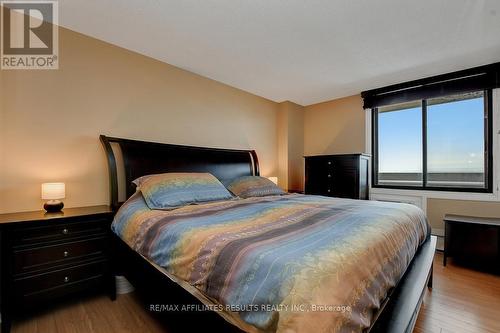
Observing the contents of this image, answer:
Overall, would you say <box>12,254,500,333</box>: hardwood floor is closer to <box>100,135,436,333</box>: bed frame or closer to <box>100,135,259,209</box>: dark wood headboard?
<box>100,135,436,333</box>: bed frame

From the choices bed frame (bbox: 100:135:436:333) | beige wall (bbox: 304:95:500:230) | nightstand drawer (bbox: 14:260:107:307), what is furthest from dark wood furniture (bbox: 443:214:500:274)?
nightstand drawer (bbox: 14:260:107:307)

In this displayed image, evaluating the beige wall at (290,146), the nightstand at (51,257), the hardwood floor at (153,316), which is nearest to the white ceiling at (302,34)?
the beige wall at (290,146)

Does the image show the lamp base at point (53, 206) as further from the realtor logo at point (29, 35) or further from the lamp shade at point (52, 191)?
the realtor logo at point (29, 35)

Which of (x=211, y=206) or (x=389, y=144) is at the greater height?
(x=389, y=144)

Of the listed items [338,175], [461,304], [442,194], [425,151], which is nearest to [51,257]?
[461,304]

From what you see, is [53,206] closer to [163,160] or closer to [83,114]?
[83,114]

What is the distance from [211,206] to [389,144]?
3.21m

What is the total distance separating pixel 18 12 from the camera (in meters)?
1.96

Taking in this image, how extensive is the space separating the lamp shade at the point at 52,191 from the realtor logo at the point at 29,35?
40.6 inches

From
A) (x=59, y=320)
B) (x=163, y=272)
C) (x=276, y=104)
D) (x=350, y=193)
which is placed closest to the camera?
(x=163, y=272)

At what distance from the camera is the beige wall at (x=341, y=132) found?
3250 millimetres

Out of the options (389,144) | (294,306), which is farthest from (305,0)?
(389,144)

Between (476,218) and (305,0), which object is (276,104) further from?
(476,218)

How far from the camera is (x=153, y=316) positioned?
1781 mm
